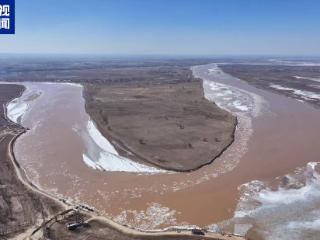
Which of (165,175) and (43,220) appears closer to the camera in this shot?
(43,220)

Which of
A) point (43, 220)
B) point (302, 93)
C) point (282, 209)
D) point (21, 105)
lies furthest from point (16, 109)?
point (302, 93)

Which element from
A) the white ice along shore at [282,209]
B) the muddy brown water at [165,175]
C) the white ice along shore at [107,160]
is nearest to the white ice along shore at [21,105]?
the muddy brown water at [165,175]

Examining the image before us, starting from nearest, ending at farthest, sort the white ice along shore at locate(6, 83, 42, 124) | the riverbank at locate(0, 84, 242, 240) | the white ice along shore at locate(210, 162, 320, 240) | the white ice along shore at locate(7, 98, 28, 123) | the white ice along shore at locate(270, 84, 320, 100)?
the riverbank at locate(0, 84, 242, 240)
the white ice along shore at locate(210, 162, 320, 240)
the white ice along shore at locate(7, 98, 28, 123)
the white ice along shore at locate(6, 83, 42, 124)
the white ice along shore at locate(270, 84, 320, 100)

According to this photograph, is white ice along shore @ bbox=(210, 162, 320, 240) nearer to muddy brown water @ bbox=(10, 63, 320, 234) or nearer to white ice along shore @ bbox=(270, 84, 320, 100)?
muddy brown water @ bbox=(10, 63, 320, 234)

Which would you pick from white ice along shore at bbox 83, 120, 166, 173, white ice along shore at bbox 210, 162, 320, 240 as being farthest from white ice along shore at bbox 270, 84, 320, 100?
white ice along shore at bbox 83, 120, 166, 173

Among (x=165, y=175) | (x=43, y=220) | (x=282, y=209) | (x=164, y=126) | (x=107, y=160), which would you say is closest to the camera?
(x=43, y=220)

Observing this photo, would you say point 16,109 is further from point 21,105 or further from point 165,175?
point 165,175
